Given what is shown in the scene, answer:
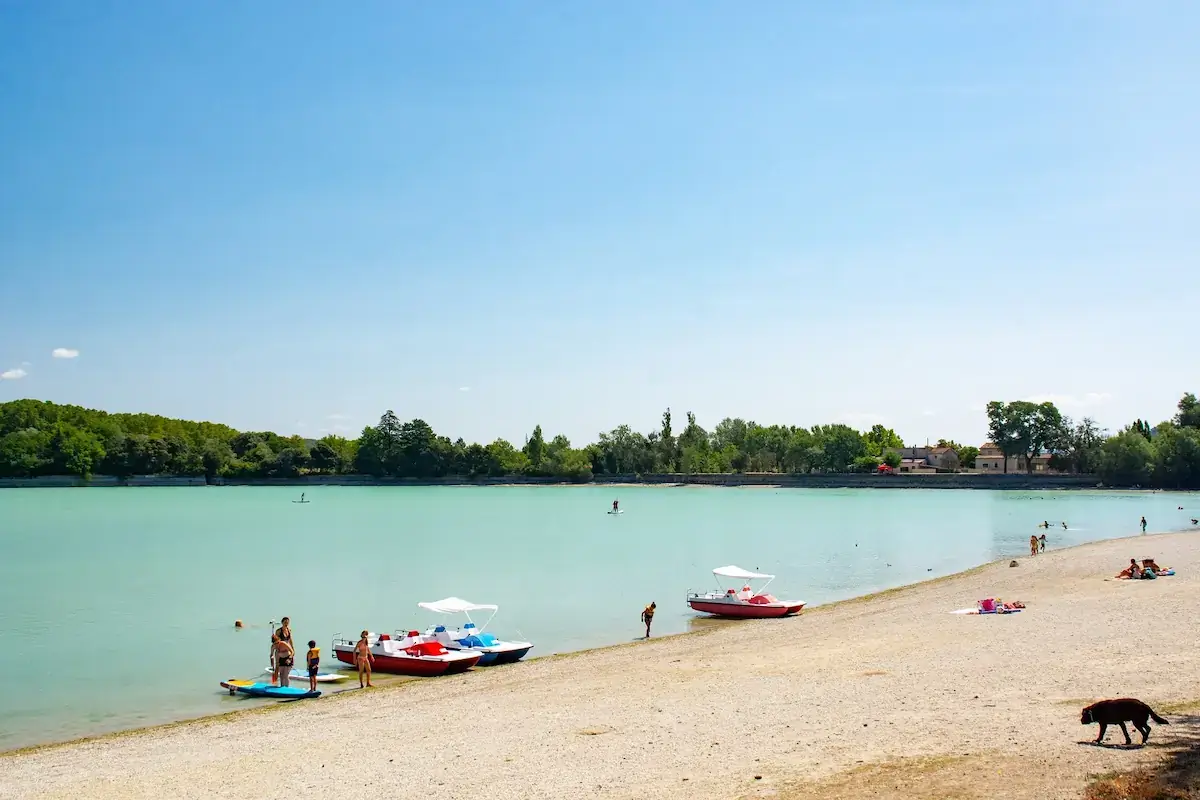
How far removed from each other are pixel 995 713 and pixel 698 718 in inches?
198

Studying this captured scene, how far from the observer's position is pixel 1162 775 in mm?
10352

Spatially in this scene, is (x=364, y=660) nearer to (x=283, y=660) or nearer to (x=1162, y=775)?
(x=283, y=660)

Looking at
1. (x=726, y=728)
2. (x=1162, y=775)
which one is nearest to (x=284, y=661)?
(x=726, y=728)

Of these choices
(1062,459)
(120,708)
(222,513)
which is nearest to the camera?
(120,708)

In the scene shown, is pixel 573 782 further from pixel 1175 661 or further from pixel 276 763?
pixel 1175 661

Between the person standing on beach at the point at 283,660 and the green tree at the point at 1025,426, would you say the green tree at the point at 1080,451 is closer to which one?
the green tree at the point at 1025,426

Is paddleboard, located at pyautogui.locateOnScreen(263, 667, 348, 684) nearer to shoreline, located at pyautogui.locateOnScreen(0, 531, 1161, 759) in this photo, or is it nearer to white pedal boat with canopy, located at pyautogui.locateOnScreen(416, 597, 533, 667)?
shoreline, located at pyautogui.locateOnScreen(0, 531, 1161, 759)

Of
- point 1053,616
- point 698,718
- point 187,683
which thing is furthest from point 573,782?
point 1053,616

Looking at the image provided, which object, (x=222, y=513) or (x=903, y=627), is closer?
(x=903, y=627)

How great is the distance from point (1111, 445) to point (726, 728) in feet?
555

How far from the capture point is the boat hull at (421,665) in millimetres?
27109

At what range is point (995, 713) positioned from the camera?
15.4 meters

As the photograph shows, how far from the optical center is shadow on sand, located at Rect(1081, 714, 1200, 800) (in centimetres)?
971

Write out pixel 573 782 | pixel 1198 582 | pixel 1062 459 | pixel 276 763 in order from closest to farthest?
pixel 573 782 → pixel 276 763 → pixel 1198 582 → pixel 1062 459
